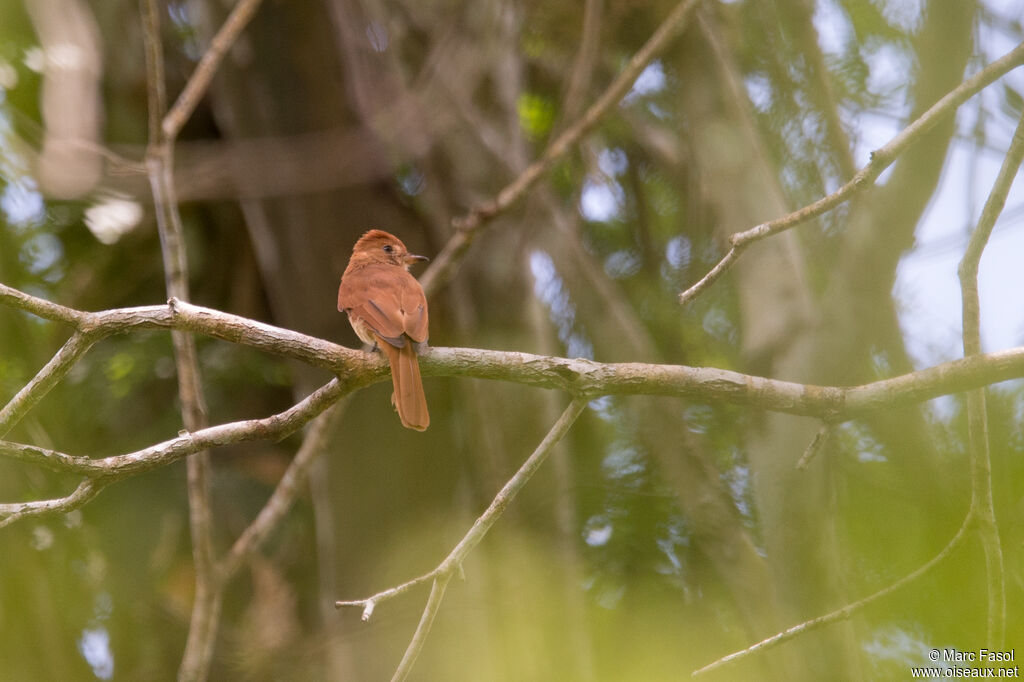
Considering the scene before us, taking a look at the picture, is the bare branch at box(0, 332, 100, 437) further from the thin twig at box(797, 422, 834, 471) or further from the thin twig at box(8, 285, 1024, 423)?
the thin twig at box(797, 422, 834, 471)

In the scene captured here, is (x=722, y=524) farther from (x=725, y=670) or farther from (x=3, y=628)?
(x=3, y=628)

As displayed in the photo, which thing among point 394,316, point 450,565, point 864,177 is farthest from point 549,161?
point 450,565

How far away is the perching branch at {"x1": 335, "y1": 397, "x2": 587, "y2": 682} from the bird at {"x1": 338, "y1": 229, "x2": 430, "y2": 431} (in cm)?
66

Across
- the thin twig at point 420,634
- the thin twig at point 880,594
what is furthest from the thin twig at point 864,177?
the thin twig at point 420,634

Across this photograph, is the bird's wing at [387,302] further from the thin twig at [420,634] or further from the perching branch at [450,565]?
the thin twig at [420,634]

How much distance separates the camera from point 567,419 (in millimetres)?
2789

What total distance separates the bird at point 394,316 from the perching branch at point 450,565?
0.66 meters

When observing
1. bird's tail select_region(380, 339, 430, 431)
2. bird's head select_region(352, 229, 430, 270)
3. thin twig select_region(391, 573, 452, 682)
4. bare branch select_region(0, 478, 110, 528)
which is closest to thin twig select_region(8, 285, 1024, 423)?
bird's tail select_region(380, 339, 430, 431)

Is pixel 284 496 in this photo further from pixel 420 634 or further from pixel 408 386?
pixel 420 634

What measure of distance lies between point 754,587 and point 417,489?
7.57ft

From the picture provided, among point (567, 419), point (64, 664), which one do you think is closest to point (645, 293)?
point (567, 419)

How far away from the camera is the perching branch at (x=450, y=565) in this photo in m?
2.43

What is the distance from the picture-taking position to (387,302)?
3.73 meters

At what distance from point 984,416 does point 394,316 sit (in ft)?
6.65
